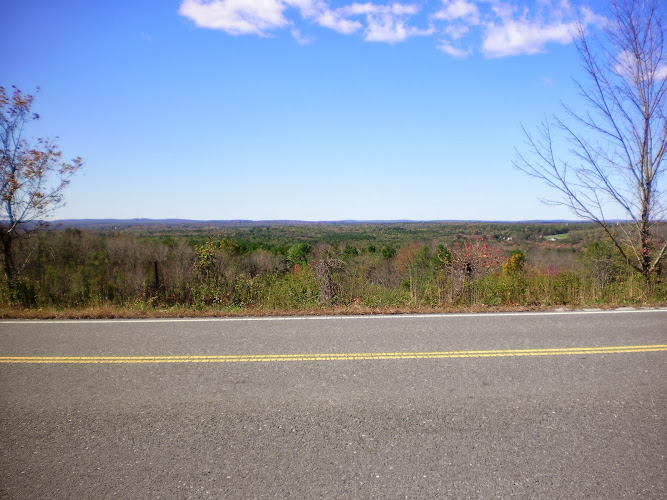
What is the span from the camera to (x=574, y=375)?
4.55 metres

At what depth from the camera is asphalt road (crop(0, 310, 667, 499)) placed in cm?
287

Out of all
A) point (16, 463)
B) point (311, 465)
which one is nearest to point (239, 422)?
point (311, 465)

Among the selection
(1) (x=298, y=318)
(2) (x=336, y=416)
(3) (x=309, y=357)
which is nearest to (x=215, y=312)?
(1) (x=298, y=318)

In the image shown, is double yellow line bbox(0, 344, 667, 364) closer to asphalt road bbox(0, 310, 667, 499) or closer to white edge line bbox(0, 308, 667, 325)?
asphalt road bbox(0, 310, 667, 499)

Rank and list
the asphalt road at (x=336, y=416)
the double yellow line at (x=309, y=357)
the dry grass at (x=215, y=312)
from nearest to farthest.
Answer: the asphalt road at (x=336, y=416) → the double yellow line at (x=309, y=357) → the dry grass at (x=215, y=312)

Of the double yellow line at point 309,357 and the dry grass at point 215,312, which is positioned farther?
the dry grass at point 215,312

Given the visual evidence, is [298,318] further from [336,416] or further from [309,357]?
[336,416]

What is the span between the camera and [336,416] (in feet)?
12.1

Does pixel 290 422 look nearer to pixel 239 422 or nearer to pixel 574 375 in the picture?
pixel 239 422

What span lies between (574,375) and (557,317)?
286cm

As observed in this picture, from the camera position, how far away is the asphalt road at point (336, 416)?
2865 millimetres

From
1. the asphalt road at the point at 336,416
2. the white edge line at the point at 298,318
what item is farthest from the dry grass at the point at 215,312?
the asphalt road at the point at 336,416

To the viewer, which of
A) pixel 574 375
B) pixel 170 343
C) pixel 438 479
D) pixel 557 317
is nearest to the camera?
pixel 438 479

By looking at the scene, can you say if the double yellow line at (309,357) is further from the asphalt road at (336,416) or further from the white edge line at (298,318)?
the white edge line at (298,318)
